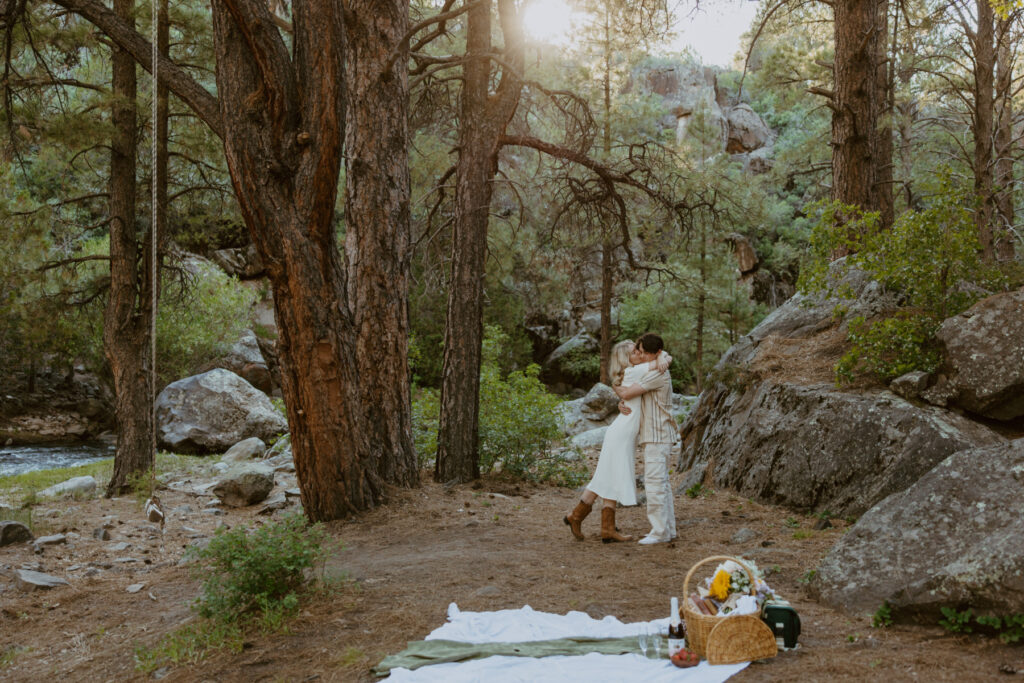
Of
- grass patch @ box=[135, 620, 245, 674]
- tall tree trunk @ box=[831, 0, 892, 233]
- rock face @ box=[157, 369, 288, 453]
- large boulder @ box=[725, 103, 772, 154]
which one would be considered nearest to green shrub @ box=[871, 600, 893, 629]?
grass patch @ box=[135, 620, 245, 674]

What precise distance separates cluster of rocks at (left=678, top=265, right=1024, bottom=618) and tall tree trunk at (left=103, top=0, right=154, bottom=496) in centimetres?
A: 755

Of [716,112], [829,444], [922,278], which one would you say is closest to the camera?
[829,444]

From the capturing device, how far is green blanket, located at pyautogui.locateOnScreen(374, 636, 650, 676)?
3696 mm

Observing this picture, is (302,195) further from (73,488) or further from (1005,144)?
(1005,144)

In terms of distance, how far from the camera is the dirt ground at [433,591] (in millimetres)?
3646

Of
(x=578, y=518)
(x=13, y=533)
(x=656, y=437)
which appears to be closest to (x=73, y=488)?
(x=13, y=533)

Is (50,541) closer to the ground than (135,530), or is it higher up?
higher up

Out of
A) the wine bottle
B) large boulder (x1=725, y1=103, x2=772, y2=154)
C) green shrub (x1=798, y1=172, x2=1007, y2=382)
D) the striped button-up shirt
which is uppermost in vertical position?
large boulder (x1=725, y1=103, x2=772, y2=154)

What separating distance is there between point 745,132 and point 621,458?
37.2 meters

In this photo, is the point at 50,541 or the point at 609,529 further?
the point at 50,541

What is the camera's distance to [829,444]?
6848mm

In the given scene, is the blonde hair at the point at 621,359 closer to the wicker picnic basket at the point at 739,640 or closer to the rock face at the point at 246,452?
the wicker picnic basket at the point at 739,640

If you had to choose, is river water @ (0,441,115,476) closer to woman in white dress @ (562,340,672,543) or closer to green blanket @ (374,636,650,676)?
woman in white dress @ (562,340,672,543)

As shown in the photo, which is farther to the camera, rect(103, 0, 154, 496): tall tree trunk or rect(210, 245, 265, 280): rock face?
rect(210, 245, 265, 280): rock face
